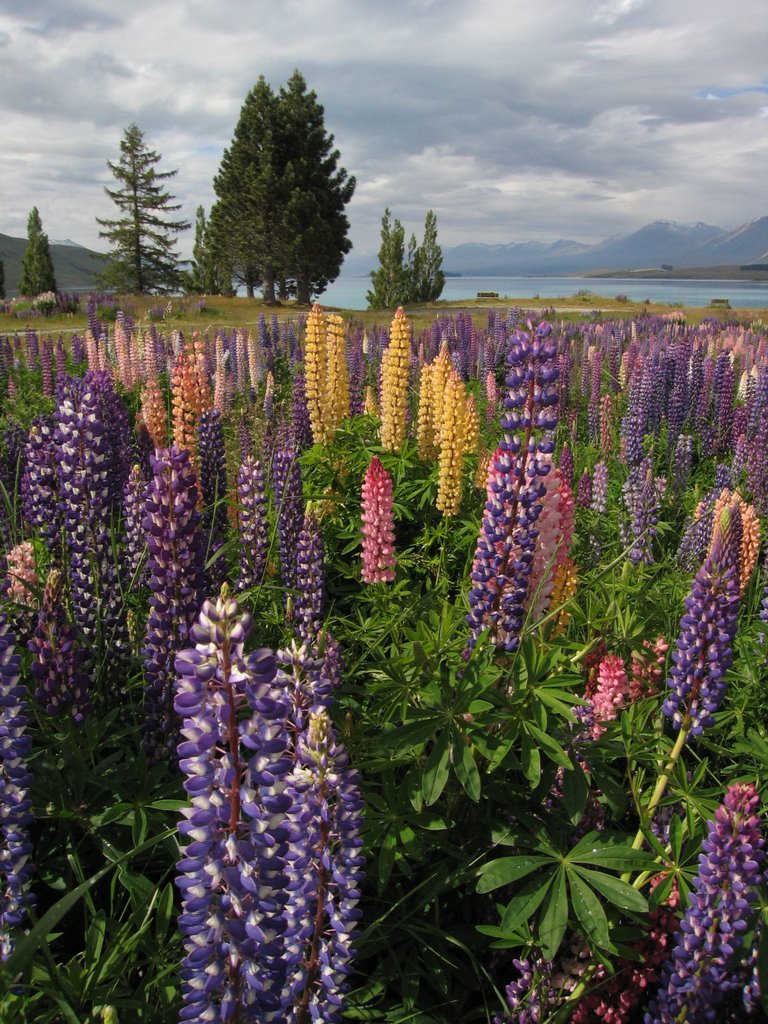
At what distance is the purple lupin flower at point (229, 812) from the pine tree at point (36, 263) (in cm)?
5311

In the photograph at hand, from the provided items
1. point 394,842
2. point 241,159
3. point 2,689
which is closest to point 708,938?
point 394,842

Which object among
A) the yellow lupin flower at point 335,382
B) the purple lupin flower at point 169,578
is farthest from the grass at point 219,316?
the purple lupin flower at point 169,578

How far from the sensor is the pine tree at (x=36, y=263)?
47.8m

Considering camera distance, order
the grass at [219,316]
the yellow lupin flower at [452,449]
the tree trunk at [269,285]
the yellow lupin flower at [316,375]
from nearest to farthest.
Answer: the yellow lupin flower at [452,449] < the yellow lupin flower at [316,375] < the grass at [219,316] < the tree trunk at [269,285]

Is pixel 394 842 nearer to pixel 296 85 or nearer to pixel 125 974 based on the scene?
pixel 125 974

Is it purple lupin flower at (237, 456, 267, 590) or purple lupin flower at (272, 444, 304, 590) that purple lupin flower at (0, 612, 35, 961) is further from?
purple lupin flower at (237, 456, 267, 590)

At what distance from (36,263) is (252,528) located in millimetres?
53560

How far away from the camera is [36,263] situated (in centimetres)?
4919

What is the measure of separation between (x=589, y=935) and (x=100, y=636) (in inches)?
78.1

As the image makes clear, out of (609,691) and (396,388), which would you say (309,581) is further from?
(396,388)

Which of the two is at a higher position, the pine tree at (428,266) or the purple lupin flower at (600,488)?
the pine tree at (428,266)

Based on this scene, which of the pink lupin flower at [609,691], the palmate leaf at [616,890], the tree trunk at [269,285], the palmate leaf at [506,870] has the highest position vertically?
the tree trunk at [269,285]

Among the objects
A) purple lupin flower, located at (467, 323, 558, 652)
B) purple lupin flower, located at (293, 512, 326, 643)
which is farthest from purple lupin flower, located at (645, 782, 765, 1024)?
purple lupin flower, located at (293, 512, 326, 643)

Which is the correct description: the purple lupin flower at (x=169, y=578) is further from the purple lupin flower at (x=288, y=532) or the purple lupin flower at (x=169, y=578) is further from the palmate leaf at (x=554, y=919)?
the palmate leaf at (x=554, y=919)
